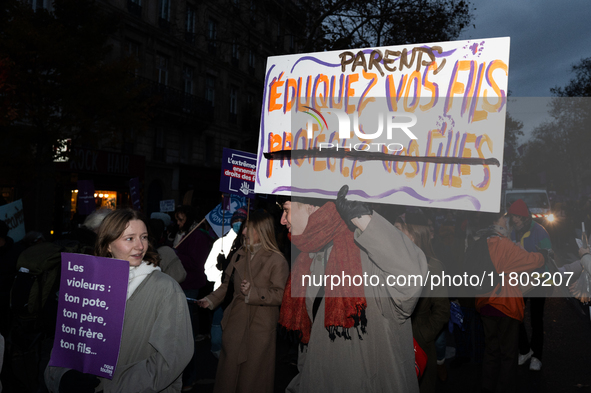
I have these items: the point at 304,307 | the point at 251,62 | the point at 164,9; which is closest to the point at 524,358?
the point at 304,307

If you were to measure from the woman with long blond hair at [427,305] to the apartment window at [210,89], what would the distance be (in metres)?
22.4

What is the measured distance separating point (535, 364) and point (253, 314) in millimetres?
3648

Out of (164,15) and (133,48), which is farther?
(164,15)

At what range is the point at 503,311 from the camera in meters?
4.11

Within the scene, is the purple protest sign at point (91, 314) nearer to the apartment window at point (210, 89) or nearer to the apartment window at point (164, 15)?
the apartment window at point (164, 15)

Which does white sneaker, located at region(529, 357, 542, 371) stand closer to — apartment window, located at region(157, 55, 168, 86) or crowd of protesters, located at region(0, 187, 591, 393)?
crowd of protesters, located at region(0, 187, 591, 393)

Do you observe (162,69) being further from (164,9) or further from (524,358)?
(524,358)

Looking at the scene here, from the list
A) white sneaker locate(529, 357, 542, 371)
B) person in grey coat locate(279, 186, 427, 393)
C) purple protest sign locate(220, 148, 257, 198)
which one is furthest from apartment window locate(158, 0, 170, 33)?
person in grey coat locate(279, 186, 427, 393)

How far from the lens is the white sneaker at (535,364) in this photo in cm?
520

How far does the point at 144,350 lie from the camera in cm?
212

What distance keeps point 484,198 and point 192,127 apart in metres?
23.3

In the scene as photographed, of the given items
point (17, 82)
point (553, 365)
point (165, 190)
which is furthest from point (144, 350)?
point (165, 190)

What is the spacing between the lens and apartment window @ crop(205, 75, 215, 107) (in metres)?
25.2

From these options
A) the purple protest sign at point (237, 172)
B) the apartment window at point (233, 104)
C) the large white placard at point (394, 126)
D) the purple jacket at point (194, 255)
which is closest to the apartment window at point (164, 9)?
the apartment window at point (233, 104)
